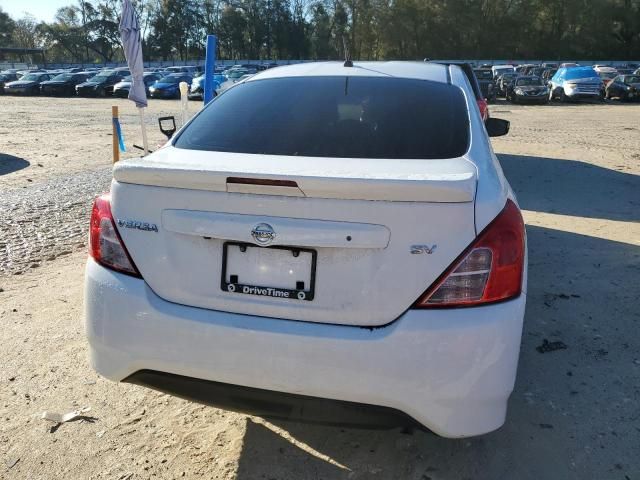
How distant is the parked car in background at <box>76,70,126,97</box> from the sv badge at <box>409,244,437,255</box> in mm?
40542

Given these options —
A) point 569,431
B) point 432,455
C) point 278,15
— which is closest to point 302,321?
point 432,455

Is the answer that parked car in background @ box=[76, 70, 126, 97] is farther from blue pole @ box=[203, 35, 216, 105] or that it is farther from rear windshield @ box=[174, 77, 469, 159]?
rear windshield @ box=[174, 77, 469, 159]

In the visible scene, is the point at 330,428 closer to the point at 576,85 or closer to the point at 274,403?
the point at 274,403

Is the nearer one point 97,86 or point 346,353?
point 346,353

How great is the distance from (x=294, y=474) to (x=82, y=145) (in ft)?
41.9

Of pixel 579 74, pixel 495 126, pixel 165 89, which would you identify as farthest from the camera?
pixel 165 89

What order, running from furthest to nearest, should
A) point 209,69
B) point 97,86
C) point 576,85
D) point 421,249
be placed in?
point 97,86 → point 576,85 → point 209,69 → point 421,249

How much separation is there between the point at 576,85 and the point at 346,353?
103ft

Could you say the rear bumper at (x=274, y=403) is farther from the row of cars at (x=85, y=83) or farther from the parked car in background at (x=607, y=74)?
the parked car in background at (x=607, y=74)

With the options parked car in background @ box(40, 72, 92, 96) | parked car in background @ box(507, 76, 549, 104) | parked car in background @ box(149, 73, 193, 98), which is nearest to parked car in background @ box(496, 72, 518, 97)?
parked car in background @ box(507, 76, 549, 104)

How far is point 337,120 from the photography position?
9.25 ft

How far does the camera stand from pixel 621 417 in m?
2.82

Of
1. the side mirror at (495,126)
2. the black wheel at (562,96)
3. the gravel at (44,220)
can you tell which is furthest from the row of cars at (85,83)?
the side mirror at (495,126)

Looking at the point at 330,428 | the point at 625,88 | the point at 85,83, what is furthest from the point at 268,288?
the point at 85,83
